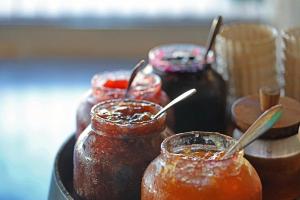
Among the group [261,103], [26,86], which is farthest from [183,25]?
[261,103]

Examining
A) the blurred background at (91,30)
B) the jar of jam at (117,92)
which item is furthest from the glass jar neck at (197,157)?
the blurred background at (91,30)

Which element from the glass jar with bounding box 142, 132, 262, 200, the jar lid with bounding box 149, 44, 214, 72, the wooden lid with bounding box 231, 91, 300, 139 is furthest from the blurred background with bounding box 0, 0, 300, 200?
the glass jar with bounding box 142, 132, 262, 200

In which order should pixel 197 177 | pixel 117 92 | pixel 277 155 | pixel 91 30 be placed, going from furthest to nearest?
pixel 91 30
pixel 117 92
pixel 277 155
pixel 197 177

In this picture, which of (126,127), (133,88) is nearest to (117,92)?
(133,88)

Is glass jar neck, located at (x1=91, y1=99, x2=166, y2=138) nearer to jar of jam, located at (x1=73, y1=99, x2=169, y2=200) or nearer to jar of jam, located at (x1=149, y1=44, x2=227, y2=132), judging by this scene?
jar of jam, located at (x1=73, y1=99, x2=169, y2=200)

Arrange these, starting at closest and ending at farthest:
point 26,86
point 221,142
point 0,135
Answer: point 221,142 < point 0,135 < point 26,86

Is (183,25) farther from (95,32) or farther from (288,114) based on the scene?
(288,114)

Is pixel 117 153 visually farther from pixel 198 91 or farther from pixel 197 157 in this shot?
pixel 198 91
